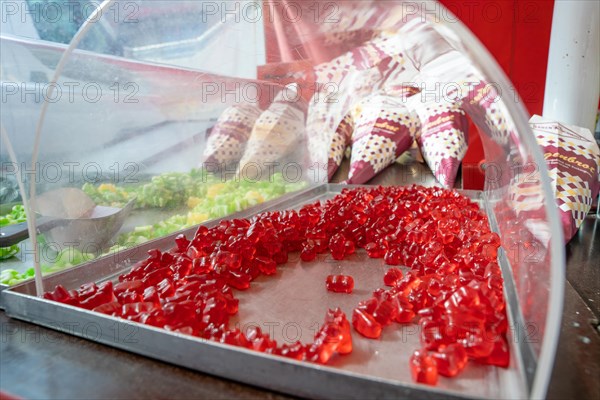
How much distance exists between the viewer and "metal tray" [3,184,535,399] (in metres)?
0.35

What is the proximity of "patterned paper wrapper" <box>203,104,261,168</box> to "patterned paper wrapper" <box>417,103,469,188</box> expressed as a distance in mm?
602

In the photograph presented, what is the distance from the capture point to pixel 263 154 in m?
1.34

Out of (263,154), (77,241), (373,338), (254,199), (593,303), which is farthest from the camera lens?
(263,154)

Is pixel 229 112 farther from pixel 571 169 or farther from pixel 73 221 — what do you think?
pixel 571 169

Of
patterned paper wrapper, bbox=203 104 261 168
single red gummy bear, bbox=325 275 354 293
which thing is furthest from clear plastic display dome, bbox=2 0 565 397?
single red gummy bear, bbox=325 275 354 293

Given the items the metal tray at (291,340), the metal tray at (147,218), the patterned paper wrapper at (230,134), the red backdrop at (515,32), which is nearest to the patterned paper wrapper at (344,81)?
the patterned paper wrapper at (230,134)

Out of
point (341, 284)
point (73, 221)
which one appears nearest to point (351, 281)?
point (341, 284)

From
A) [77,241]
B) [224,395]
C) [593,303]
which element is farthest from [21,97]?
[593,303]

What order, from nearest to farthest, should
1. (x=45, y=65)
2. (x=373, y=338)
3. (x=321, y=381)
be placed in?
(x=321, y=381)
(x=373, y=338)
(x=45, y=65)

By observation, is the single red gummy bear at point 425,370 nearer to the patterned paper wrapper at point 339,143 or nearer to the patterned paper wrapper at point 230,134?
the patterned paper wrapper at point 230,134

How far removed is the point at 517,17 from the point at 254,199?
2062 mm

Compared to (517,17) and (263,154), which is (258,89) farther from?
(517,17)

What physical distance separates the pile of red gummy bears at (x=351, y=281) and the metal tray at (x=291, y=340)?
2 cm

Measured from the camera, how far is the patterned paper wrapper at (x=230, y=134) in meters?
1.22
